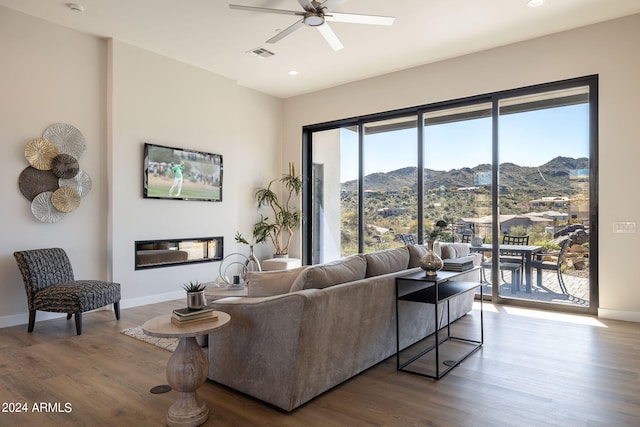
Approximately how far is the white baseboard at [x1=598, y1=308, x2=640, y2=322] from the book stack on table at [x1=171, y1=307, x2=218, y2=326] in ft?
14.8

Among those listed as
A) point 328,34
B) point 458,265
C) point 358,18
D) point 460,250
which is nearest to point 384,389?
point 458,265

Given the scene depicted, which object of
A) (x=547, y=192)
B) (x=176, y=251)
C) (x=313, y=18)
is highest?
(x=313, y=18)

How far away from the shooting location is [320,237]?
7.44 metres

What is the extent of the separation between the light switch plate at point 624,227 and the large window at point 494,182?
229 mm

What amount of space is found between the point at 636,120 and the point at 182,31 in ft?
17.8

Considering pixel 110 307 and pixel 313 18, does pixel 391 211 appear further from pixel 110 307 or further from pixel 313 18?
pixel 110 307

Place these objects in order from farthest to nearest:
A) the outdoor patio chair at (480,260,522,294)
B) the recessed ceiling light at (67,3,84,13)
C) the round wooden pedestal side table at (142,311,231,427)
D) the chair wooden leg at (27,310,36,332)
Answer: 1. the outdoor patio chair at (480,260,522,294)
2. the recessed ceiling light at (67,3,84,13)
3. the chair wooden leg at (27,310,36,332)
4. the round wooden pedestal side table at (142,311,231,427)

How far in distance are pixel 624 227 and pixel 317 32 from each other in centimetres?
428

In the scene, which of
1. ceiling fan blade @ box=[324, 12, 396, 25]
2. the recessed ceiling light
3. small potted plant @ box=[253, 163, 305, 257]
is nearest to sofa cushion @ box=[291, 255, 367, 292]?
ceiling fan blade @ box=[324, 12, 396, 25]

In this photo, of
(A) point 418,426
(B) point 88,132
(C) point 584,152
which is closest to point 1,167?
(B) point 88,132

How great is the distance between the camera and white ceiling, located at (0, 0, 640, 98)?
421 centimetres

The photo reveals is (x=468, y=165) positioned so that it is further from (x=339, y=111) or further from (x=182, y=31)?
(x=182, y=31)

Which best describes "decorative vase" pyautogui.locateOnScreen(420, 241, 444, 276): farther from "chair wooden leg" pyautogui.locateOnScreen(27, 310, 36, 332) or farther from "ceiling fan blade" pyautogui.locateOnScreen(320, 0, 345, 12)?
"chair wooden leg" pyautogui.locateOnScreen(27, 310, 36, 332)

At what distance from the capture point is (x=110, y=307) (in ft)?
16.6
